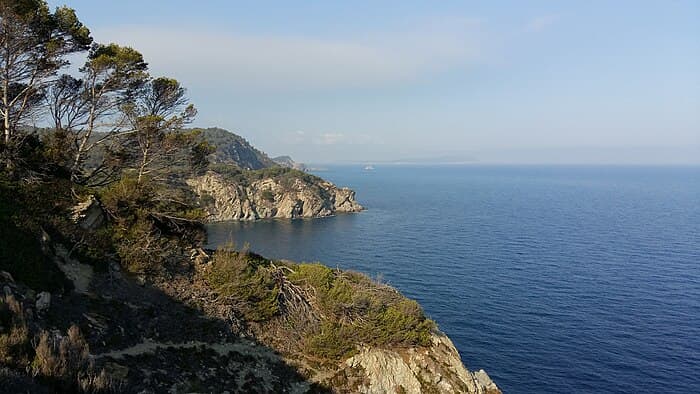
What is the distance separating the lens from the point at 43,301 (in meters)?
15.5

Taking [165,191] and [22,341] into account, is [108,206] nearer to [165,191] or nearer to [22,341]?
[165,191]

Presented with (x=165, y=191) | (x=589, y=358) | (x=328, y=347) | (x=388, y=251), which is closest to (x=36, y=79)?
(x=165, y=191)

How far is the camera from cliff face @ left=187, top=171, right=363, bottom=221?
127 meters

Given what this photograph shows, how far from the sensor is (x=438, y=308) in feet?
168

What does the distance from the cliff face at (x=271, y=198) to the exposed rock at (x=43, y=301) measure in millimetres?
109527

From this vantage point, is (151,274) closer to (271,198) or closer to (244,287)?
(244,287)

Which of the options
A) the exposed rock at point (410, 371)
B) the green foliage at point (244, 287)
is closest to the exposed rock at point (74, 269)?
the green foliage at point (244, 287)

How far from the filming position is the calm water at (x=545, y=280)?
1550 inches

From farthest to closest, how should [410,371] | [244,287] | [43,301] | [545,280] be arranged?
[545,280]
[410,371]
[244,287]
[43,301]

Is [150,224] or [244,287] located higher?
[150,224]

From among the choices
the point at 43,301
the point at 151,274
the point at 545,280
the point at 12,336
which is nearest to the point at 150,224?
the point at 151,274

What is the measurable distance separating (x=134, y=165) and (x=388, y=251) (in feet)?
193

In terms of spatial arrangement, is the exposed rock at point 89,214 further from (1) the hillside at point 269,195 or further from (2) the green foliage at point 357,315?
(1) the hillside at point 269,195

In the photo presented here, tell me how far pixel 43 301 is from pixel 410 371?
17.9 meters
